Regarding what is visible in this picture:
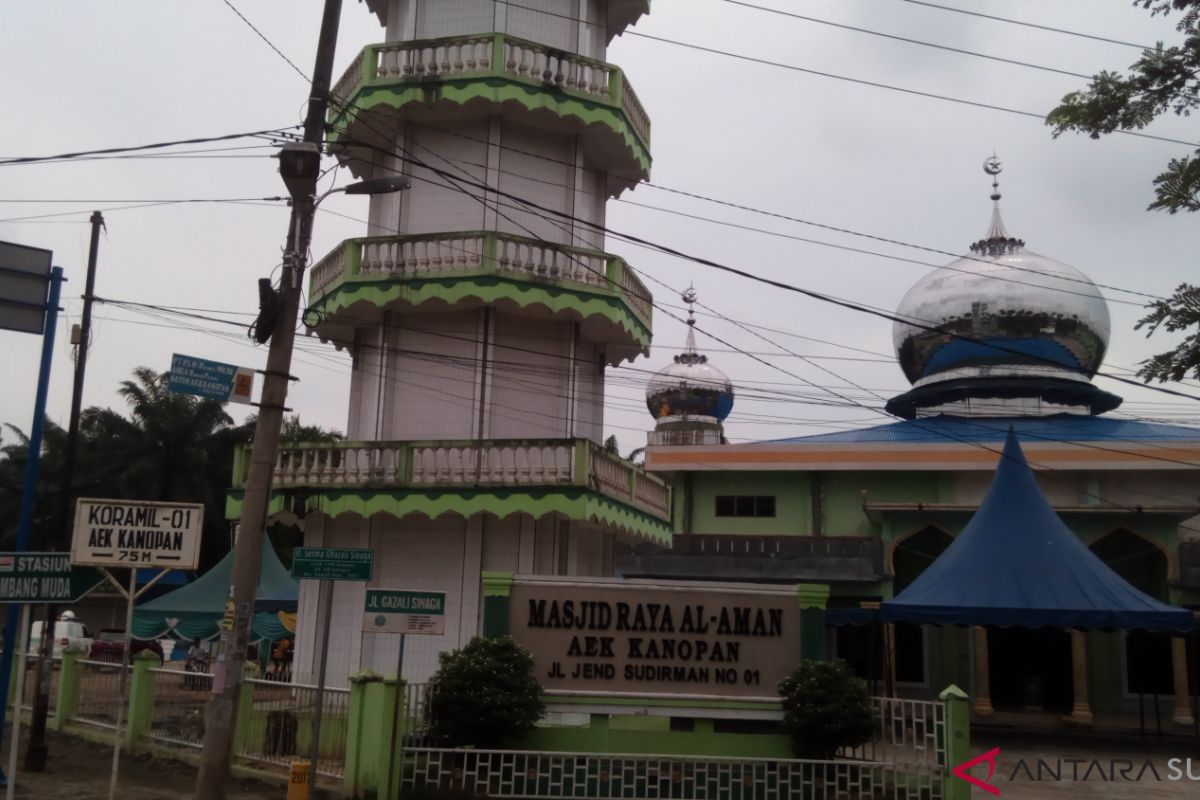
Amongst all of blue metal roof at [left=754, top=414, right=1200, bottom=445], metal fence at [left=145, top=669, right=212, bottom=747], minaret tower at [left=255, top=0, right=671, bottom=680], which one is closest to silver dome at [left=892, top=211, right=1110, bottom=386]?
blue metal roof at [left=754, top=414, right=1200, bottom=445]

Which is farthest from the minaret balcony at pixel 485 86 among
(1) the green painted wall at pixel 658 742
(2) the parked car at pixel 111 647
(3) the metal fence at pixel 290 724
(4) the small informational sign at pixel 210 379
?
(2) the parked car at pixel 111 647

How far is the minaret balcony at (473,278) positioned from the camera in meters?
18.8

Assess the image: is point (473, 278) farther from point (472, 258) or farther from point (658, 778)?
point (658, 778)

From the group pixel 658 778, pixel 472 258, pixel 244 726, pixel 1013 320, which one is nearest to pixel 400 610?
pixel 658 778

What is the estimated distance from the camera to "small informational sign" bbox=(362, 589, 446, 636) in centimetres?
1205

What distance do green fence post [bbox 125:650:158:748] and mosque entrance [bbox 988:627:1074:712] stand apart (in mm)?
20438

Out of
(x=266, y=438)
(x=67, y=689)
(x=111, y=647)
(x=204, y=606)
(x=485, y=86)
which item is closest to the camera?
(x=266, y=438)

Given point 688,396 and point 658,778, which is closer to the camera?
point 658,778

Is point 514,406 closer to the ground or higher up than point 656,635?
higher up

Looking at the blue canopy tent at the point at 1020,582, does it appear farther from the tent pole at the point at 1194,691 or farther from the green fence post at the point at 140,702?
the green fence post at the point at 140,702

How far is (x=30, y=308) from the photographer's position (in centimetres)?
1442

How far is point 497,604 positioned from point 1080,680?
1657 centimetres

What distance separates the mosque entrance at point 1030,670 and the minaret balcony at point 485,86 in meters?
16.7

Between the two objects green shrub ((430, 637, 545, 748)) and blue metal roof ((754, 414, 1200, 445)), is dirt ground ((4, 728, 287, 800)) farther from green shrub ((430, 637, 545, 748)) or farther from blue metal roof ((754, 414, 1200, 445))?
blue metal roof ((754, 414, 1200, 445))
